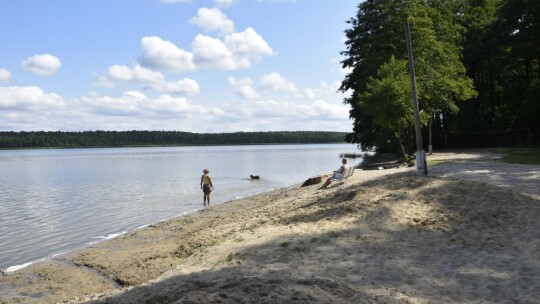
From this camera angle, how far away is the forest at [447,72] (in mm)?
32562

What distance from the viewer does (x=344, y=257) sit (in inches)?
344

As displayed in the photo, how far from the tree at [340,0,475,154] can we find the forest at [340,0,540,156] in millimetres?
79

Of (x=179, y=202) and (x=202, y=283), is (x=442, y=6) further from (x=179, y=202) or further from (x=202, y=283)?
(x=202, y=283)

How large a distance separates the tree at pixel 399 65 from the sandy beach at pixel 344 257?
14401 mm

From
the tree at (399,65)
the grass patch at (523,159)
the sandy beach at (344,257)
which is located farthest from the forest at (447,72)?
the sandy beach at (344,257)

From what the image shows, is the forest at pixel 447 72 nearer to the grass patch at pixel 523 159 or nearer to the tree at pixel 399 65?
the tree at pixel 399 65

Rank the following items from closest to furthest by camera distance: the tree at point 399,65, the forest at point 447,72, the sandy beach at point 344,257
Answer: the sandy beach at point 344,257
the tree at point 399,65
the forest at point 447,72

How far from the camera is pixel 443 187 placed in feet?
47.3

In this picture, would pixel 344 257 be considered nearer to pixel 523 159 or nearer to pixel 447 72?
pixel 523 159

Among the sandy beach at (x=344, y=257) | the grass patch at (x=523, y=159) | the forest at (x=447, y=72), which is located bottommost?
the sandy beach at (x=344, y=257)

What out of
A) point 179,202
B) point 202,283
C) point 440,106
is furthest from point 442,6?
point 202,283

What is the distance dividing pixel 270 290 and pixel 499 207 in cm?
844

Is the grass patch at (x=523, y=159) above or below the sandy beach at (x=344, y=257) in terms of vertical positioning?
above

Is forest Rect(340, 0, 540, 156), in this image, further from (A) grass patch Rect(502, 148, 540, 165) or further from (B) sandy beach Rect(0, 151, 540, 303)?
(B) sandy beach Rect(0, 151, 540, 303)
